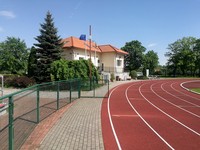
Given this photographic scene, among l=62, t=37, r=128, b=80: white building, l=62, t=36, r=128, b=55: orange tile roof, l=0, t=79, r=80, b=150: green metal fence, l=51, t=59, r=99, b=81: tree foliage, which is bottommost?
l=0, t=79, r=80, b=150: green metal fence

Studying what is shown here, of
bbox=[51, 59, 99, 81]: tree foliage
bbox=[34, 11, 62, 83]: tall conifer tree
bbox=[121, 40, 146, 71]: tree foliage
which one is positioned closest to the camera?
bbox=[51, 59, 99, 81]: tree foliage

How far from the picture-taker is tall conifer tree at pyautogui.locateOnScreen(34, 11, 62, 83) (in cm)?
3272

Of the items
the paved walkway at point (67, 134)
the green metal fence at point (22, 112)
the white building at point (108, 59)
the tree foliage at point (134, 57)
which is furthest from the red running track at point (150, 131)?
the tree foliage at point (134, 57)

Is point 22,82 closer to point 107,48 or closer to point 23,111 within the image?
point 23,111

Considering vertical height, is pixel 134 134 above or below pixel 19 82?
below

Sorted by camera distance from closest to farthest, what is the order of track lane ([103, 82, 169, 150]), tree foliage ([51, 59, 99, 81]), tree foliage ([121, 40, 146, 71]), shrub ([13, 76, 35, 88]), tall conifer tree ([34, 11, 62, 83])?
track lane ([103, 82, 169, 150]), tree foliage ([51, 59, 99, 81]), shrub ([13, 76, 35, 88]), tall conifer tree ([34, 11, 62, 83]), tree foliage ([121, 40, 146, 71])

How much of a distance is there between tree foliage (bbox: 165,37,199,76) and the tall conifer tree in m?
52.9

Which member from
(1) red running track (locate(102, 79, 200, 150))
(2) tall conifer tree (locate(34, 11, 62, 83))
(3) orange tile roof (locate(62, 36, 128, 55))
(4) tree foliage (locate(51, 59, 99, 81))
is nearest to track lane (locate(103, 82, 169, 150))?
(1) red running track (locate(102, 79, 200, 150))

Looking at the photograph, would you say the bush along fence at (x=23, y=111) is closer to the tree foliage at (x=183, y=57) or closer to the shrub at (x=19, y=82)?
the shrub at (x=19, y=82)

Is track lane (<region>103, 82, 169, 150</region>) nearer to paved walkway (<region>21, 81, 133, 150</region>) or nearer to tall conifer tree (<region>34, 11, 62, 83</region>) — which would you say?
paved walkway (<region>21, 81, 133, 150</region>)

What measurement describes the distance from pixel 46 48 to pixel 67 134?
26115 mm

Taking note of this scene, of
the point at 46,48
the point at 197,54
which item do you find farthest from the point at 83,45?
the point at 197,54

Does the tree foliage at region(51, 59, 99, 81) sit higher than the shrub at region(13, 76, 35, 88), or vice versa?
the tree foliage at region(51, 59, 99, 81)

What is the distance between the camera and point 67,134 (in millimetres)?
8688
